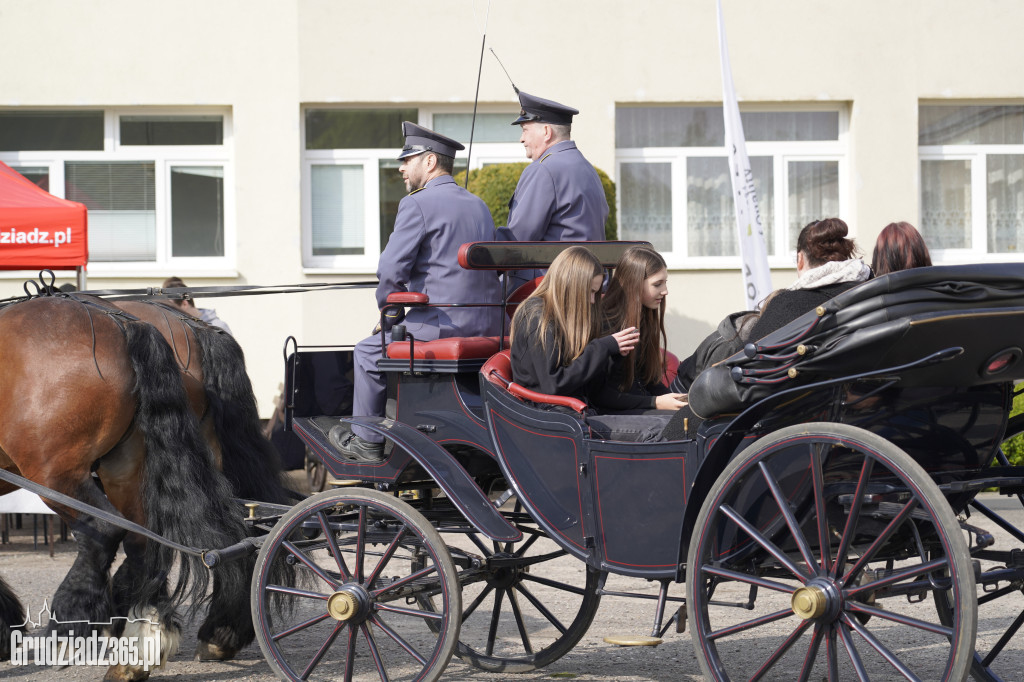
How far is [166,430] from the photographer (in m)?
4.54

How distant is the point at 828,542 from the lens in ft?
10.5

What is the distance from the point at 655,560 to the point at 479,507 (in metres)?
0.70

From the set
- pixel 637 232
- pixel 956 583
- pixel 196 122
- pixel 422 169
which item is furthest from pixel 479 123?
pixel 956 583

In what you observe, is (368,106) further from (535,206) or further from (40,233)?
(535,206)

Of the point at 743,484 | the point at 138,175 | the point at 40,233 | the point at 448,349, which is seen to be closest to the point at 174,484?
the point at 448,349

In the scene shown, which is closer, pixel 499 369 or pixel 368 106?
pixel 499 369

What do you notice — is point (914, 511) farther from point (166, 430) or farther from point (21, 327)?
point (21, 327)

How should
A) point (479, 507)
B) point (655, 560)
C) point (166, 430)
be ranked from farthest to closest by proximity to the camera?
1. point (166, 430)
2. point (479, 507)
3. point (655, 560)

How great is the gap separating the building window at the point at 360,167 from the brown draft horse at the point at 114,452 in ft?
20.4

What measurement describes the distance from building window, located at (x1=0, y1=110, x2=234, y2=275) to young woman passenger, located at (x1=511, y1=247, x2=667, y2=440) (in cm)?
735

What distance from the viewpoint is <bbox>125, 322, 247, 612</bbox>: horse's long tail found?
4.43m

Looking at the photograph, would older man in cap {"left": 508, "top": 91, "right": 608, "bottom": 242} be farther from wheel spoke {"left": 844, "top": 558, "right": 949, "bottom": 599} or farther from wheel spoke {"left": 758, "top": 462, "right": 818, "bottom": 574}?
wheel spoke {"left": 844, "top": 558, "right": 949, "bottom": 599}

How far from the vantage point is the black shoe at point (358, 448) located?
4391 millimetres

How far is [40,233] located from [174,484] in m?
3.16
